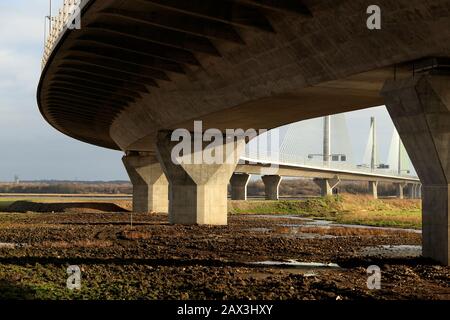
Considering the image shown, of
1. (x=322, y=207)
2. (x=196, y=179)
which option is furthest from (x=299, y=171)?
(x=196, y=179)

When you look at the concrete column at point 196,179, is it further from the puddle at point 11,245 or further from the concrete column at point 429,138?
the concrete column at point 429,138

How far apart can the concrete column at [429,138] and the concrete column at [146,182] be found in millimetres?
47821

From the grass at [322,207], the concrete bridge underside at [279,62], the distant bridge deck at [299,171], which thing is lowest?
the grass at [322,207]

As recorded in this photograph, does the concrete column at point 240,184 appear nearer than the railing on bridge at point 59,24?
No

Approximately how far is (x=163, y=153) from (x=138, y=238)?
9287 mm

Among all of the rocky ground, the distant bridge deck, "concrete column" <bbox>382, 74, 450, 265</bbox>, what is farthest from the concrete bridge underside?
the distant bridge deck

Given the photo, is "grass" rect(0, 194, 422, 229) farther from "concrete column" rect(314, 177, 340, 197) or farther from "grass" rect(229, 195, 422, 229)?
"concrete column" rect(314, 177, 340, 197)

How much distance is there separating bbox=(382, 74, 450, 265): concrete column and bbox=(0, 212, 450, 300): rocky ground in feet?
3.69

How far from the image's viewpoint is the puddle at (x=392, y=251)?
26.7 m

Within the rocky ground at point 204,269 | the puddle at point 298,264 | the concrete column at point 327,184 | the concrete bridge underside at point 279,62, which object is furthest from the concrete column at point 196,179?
the concrete column at point 327,184

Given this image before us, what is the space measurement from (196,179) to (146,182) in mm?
25813

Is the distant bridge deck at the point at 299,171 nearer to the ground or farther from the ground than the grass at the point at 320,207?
farther from the ground

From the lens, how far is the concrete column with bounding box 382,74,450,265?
65.9 ft
